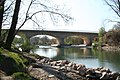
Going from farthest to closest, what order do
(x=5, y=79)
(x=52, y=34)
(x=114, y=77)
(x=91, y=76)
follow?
(x=52, y=34) → (x=114, y=77) → (x=91, y=76) → (x=5, y=79)

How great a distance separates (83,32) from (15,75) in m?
96.3

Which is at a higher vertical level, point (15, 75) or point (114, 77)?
point (15, 75)

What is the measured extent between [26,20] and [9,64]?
38.8ft

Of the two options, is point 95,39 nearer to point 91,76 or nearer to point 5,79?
point 91,76

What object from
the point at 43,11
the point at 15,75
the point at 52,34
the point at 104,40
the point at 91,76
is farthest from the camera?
the point at 52,34

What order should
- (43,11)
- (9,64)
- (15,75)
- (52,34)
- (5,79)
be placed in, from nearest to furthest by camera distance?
1. (5,79)
2. (15,75)
3. (9,64)
4. (43,11)
5. (52,34)

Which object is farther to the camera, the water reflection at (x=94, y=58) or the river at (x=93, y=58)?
the water reflection at (x=94, y=58)

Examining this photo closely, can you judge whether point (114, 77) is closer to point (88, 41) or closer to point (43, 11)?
point (43, 11)

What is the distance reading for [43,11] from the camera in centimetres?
1944

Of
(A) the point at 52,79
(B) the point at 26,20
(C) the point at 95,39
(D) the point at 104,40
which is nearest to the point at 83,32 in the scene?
(C) the point at 95,39

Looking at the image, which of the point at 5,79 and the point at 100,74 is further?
the point at 100,74

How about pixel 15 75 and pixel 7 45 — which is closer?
pixel 15 75

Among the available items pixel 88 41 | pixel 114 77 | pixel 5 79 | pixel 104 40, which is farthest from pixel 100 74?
pixel 88 41

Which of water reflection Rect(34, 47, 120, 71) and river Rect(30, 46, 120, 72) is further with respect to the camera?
water reflection Rect(34, 47, 120, 71)
